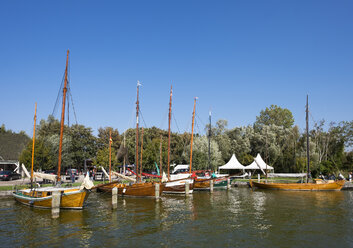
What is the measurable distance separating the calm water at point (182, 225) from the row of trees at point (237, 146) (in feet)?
75.0

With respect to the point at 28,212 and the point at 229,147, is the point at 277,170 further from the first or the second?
the point at 28,212

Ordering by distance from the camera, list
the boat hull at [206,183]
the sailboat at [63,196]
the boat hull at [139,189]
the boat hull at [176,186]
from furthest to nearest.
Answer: the boat hull at [206,183] → the boat hull at [176,186] → the boat hull at [139,189] → the sailboat at [63,196]

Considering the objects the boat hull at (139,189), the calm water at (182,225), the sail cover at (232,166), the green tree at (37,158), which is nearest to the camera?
the calm water at (182,225)

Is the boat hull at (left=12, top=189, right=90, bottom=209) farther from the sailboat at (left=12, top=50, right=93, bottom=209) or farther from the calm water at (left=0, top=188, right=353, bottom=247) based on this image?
the calm water at (left=0, top=188, right=353, bottom=247)

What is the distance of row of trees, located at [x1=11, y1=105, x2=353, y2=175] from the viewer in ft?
172

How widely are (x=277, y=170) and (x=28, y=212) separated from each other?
5033 cm

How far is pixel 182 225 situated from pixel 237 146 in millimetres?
49214

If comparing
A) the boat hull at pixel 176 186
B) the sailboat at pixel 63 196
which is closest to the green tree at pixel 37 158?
the sailboat at pixel 63 196

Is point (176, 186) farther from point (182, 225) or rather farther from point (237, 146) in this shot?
point (237, 146)

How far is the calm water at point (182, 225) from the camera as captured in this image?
15.1 meters

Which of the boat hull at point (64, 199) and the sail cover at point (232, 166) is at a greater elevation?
the sail cover at point (232, 166)

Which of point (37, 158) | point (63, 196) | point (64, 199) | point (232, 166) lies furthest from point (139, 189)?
point (232, 166)

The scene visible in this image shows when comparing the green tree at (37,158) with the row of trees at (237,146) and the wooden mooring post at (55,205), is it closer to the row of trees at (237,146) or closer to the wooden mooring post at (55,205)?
the row of trees at (237,146)

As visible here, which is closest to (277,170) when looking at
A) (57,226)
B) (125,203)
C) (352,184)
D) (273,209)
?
(352,184)
